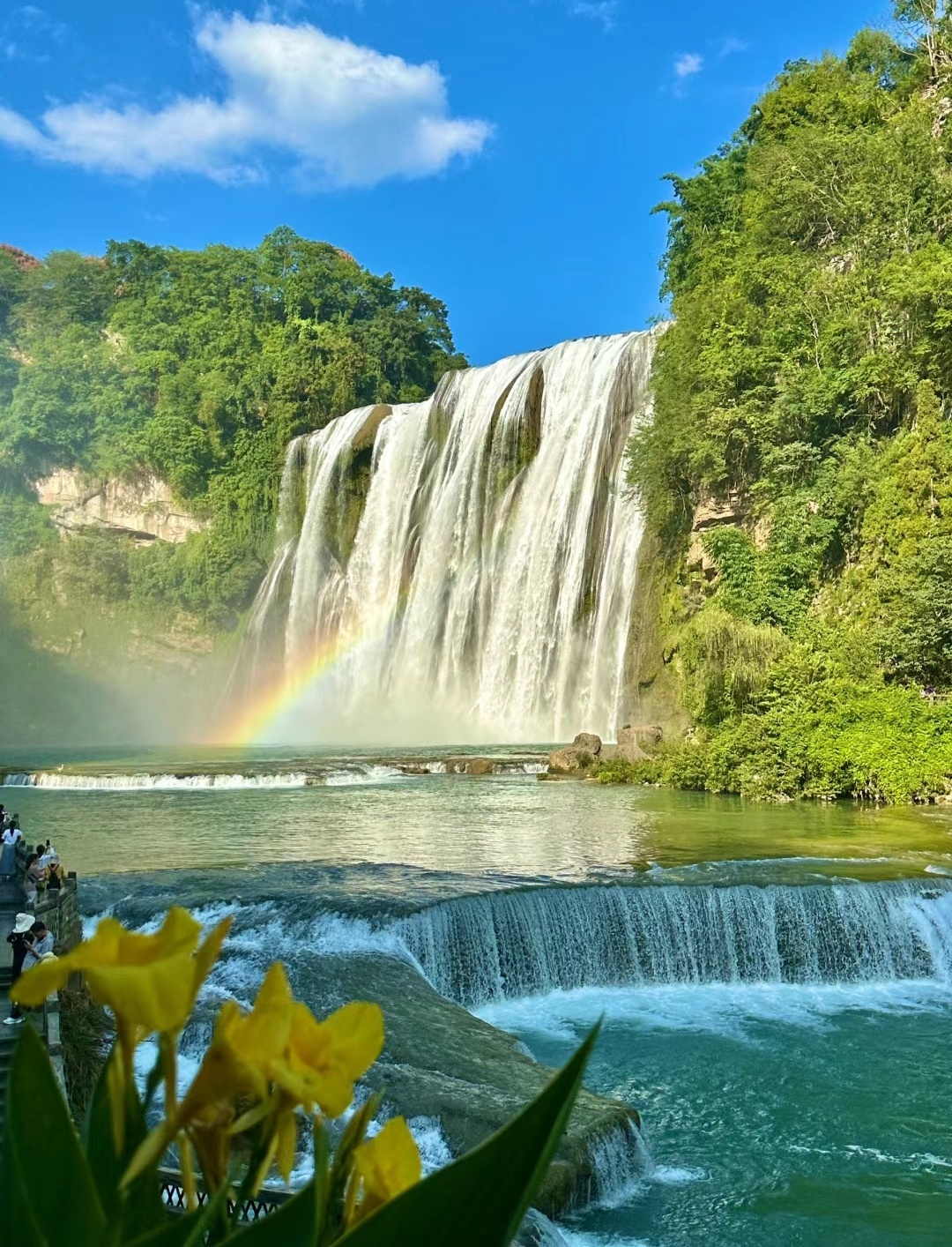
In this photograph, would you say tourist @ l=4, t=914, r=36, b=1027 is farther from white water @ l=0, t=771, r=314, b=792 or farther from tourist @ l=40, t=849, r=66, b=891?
white water @ l=0, t=771, r=314, b=792

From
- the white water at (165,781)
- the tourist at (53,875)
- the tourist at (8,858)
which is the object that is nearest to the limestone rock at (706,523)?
the white water at (165,781)

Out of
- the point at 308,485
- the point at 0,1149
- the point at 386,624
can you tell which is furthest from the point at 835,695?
the point at 308,485

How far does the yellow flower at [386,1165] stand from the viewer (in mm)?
807

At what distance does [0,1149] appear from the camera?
29.1 inches

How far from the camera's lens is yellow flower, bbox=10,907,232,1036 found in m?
0.65

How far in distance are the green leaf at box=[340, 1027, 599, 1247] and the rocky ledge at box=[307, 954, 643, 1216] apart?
224 inches

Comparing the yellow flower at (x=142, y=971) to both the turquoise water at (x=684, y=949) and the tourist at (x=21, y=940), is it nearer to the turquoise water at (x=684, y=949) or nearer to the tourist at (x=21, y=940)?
the turquoise water at (x=684, y=949)

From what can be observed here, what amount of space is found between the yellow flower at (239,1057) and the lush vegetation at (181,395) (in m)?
47.6

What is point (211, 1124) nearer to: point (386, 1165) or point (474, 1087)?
point (386, 1165)

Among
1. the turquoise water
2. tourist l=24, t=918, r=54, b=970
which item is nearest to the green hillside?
the turquoise water

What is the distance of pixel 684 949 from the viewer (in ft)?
39.7

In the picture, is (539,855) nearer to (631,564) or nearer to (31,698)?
(631,564)

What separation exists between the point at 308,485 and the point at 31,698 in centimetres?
1507

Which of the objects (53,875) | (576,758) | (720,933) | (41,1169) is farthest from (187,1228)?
(576,758)
